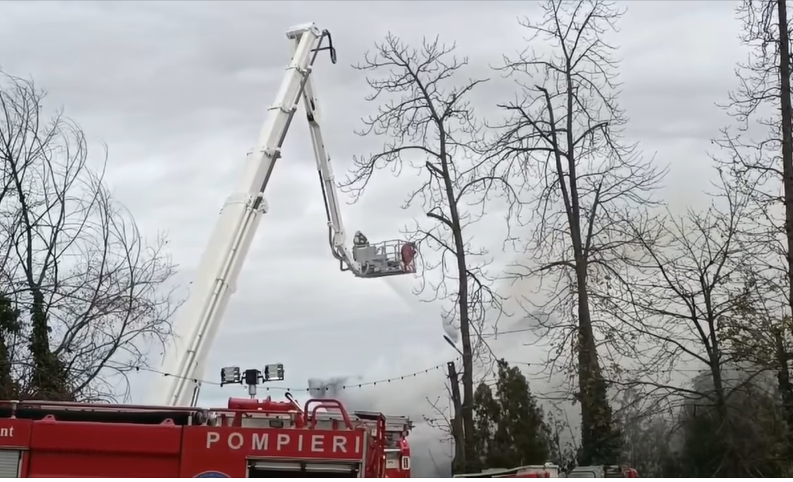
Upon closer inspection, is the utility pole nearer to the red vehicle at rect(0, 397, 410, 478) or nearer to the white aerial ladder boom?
the white aerial ladder boom

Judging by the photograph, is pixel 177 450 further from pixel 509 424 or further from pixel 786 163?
pixel 509 424

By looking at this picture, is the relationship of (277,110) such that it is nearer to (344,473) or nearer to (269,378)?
(269,378)

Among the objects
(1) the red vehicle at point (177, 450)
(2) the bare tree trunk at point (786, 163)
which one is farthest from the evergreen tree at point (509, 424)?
(1) the red vehicle at point (177, 450)

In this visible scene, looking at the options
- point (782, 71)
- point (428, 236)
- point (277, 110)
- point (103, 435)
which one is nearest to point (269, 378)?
point (428, 236)

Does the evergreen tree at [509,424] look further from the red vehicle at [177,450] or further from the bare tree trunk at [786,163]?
the red vehicle at [177,450]

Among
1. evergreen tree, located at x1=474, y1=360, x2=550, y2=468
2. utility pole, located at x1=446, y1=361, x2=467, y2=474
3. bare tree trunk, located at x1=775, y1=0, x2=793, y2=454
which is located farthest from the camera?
evergreen tree, located at x1=474, y1=360, x2=550, y2=468

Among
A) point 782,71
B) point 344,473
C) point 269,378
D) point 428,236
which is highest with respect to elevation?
point 782,71

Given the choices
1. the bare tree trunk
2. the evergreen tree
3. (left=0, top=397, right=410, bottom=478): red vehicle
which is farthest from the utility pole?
(left=0, top=397, right=410, bottom=478): red vehicle

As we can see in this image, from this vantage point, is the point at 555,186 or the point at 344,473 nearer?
the point at 344,473

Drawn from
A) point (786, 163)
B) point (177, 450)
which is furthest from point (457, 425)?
point (177, 450)

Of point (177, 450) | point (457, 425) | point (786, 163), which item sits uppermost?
point (786, 163)

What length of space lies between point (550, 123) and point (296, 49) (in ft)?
23.3

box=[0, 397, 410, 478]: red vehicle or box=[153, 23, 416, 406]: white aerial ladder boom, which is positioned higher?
box=[153, 23, 416, 406]: white aerial ladder boom

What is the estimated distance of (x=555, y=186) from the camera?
17.3 meters
